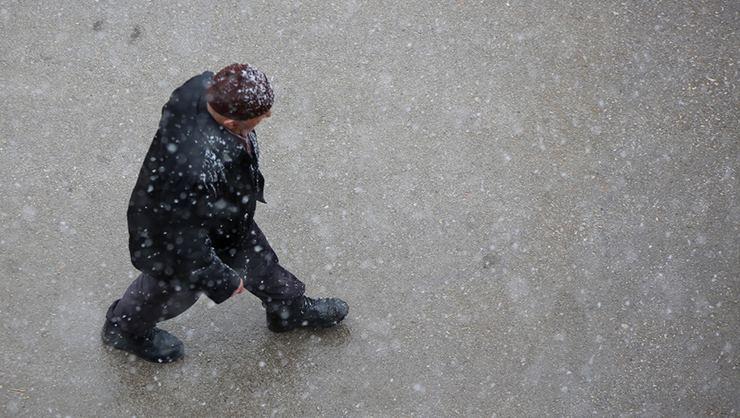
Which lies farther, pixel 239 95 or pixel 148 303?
pixel 148 303

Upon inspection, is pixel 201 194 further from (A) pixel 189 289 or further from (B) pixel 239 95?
(A) pixel 189 289

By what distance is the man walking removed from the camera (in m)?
2.92

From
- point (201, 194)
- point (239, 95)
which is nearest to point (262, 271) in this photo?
point (201, 194)

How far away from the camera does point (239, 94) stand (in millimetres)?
2877

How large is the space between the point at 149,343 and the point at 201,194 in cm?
136

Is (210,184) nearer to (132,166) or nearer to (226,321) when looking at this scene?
(226,321)

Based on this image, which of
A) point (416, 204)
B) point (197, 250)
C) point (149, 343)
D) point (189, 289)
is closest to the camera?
point (197, 250)

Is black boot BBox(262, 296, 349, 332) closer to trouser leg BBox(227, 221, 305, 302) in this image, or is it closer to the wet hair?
trouser leg BBox(227, 221, 305, 302)

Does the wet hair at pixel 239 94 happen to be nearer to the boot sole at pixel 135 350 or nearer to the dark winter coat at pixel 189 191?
the dark winter coat at pixel 189 191

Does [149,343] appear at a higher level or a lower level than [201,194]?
lower

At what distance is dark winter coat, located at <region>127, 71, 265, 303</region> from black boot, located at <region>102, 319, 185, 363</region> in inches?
33.8

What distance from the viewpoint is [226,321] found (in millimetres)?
4301

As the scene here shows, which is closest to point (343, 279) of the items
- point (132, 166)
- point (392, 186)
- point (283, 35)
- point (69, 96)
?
point (392, 186)

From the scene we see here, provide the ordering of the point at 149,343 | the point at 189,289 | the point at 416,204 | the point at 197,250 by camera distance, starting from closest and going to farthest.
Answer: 1. the point at 197,250
2. the point at 189,289
3. the point at 149,343
4. the point at 416,204
